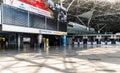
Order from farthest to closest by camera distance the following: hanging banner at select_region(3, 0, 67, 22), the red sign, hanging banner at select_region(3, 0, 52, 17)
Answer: the red sign, hanging banner at select_region(3, 0, 67, 22), hanging banner at select_region(3, 0, 52, 17)

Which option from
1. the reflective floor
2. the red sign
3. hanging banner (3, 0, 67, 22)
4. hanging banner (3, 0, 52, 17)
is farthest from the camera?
the red sign

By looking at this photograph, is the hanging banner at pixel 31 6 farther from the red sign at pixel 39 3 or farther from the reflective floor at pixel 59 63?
the reflective floor at pixel 59 63

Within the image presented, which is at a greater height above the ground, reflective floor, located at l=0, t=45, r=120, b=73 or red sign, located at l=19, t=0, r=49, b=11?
red sign, located at l=19, t=0, r=49, b=11

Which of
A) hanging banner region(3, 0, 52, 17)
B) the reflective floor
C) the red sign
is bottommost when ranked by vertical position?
the reflective floor

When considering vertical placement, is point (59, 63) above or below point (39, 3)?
below

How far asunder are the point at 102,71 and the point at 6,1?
2185cm

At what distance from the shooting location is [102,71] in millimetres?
12445

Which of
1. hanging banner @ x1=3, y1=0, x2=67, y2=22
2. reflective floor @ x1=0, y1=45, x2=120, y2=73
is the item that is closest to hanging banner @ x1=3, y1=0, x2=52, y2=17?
hanging banner @ x1=3, y1=0, x2=67, y2=22

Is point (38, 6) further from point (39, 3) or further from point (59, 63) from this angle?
point (59, 63)

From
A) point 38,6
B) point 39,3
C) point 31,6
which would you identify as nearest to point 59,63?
point 31,6

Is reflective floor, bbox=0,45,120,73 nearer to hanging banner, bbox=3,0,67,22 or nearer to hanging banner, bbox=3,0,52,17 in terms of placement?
hanging banner, bbox=3,0,52,17

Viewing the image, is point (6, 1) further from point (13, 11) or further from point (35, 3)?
point (35, 3)

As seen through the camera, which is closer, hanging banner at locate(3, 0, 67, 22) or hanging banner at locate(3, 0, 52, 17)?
hanging banner at locate(3, 0, 52, 17)

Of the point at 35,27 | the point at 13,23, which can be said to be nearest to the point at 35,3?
the point at 35,27
